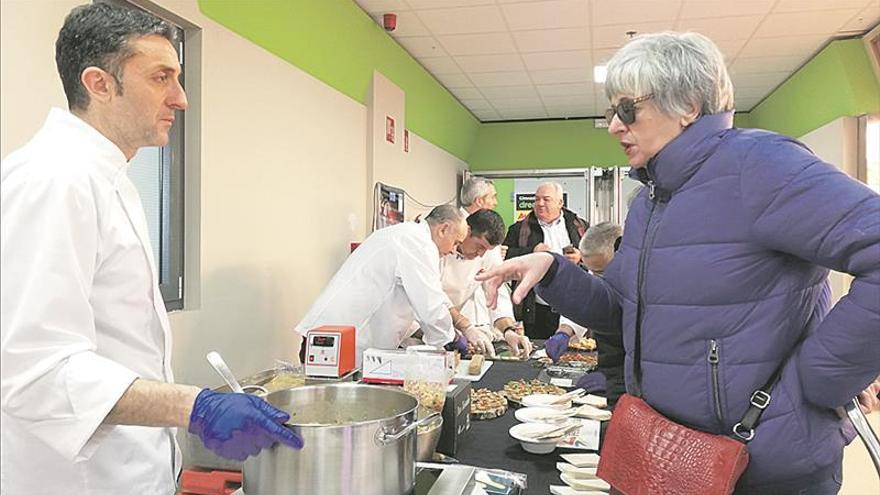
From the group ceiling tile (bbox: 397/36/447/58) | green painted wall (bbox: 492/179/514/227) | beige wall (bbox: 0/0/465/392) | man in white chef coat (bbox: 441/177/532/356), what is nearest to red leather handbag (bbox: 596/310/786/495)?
beige wall (bbox: 0/0/465/392)

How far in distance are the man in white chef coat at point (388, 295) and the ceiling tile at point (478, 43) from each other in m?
2.35

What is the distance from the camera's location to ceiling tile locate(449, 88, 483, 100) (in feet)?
21.2

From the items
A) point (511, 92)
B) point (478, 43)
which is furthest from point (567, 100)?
point (478, 43)

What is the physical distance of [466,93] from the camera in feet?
21.7

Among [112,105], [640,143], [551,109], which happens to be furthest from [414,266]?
[551,109]

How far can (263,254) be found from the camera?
303 cm

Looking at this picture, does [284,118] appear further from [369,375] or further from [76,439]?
[76,439]

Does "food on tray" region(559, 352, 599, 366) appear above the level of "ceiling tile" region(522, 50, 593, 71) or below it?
below

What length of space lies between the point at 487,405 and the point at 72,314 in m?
1.34

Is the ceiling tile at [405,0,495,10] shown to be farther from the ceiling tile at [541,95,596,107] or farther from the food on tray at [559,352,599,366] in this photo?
the ceiling tile at [541,95,596,107]

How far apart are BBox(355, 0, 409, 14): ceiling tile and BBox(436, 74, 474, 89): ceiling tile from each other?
1.70 meters

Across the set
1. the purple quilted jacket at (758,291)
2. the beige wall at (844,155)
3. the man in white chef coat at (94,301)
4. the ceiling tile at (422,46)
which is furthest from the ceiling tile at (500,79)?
the man in white chef coat at (94,301)

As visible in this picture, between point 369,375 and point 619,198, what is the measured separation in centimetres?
653

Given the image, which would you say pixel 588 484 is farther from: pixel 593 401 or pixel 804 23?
pixel 804 23
